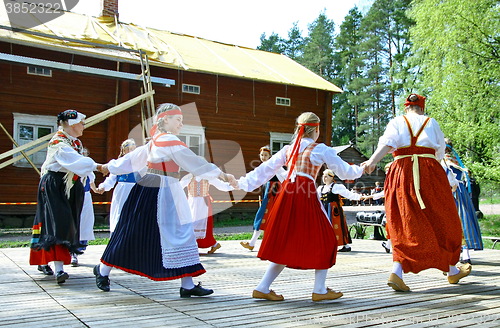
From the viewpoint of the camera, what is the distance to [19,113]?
12.3 meters

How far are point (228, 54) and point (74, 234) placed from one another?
13275 millimetres

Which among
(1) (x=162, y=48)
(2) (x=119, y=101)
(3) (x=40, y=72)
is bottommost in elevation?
A: (2) (x=119, y=101)

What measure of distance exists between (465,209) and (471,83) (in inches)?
349

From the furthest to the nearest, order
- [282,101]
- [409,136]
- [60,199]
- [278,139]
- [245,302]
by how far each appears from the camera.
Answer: [282,101], [278,139], [60,199], [409,136], [245,302]

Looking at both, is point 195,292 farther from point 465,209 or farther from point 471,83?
point 471,83

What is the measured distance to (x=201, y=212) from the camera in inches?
281

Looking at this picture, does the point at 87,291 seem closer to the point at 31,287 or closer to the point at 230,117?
the point at 31,287

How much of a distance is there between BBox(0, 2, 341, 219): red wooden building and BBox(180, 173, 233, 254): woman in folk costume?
5.08m

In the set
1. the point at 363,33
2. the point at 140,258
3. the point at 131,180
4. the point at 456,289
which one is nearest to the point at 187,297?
the point at 140,258

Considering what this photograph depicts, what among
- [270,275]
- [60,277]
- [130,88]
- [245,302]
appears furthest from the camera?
[130,88]

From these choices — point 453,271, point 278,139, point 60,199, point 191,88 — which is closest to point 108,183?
point 60,199

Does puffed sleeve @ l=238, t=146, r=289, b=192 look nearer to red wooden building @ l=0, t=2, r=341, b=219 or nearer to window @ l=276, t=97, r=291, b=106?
red wooden building @ l=0, t=2, r=341, b=219

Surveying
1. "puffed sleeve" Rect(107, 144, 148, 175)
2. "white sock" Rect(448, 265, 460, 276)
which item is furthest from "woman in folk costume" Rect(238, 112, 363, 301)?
"white sock" Rect(448, 265, 460, 276)

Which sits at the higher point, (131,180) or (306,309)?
(131,180)
